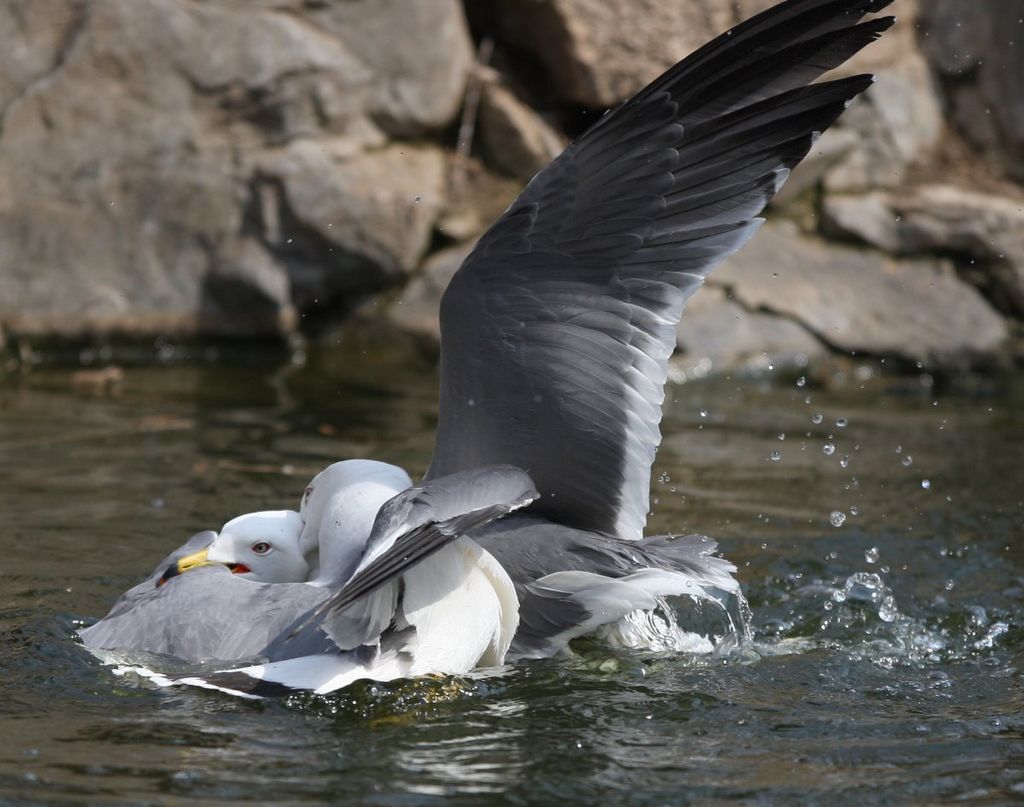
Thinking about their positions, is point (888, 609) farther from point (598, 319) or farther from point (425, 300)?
point (425, 300)

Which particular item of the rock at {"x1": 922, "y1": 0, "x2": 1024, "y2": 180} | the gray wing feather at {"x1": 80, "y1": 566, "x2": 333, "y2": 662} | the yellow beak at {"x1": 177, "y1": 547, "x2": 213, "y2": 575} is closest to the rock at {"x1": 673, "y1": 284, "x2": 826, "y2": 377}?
the rock at {"x1": 922, "y1": 0, "x2": 1024, "y2": 180}

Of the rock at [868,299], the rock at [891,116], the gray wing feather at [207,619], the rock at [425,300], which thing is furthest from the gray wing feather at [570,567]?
the rock at [891,116]

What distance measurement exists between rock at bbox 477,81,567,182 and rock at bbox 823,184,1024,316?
1.43 meters

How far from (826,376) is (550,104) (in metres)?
1.96

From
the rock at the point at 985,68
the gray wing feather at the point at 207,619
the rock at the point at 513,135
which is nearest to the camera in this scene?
the gray wing feather at the point at 207,619

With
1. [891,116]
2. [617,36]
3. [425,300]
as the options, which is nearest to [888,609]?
[425,300]

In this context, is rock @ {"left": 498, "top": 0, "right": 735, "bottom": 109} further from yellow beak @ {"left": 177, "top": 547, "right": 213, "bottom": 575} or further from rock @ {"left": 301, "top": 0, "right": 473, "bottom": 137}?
yellow beak @ {"left": 177, "top": 547, "right": 213, "bottom": 575}

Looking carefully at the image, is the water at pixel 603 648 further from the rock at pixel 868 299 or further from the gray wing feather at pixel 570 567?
the rock at pixel 868 299

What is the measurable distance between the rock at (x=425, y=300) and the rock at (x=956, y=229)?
190 centimetres

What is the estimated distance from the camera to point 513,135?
23.4ft

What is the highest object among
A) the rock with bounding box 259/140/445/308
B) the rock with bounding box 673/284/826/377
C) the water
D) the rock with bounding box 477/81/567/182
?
the rock with bounding box 477/81/567/182

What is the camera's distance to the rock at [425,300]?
22.0 feet

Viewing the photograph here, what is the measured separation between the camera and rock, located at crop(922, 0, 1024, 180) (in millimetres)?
7559

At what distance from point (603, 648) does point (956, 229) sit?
421 cm
